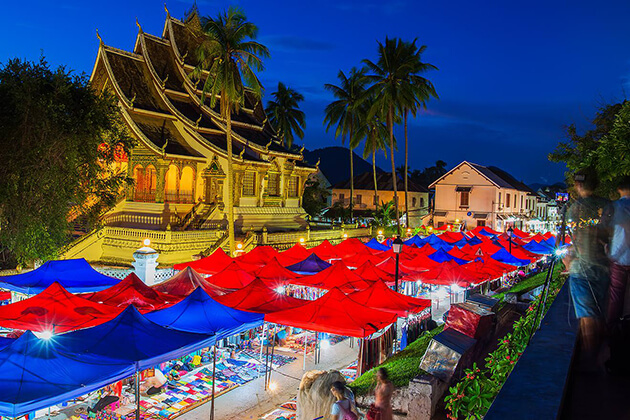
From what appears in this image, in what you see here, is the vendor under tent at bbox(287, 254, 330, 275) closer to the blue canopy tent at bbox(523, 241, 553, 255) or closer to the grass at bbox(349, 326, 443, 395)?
the grass at bbox(349, 326, 443, 395)

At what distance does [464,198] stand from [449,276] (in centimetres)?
4210

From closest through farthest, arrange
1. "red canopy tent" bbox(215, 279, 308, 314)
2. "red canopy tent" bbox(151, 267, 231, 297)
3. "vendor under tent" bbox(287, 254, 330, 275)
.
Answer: "red canopy tent" bbox(215, 279, 308, 314), "red canopy tent" bbox(151, 267, 231, 297), "vendor under tent" bbox(287, 254, 330, 275)

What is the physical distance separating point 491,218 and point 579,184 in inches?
2122

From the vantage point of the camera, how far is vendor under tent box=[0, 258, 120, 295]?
47.4 feet

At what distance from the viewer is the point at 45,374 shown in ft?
24.2

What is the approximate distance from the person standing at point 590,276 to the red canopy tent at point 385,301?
8120 millimetres

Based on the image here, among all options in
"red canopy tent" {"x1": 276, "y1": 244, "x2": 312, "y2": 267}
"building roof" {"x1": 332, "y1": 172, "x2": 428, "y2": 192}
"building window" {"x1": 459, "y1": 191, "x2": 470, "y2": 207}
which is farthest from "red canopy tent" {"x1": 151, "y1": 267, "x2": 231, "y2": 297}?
"building roof" {"x1": 332, "y1": 172, "x2": 428, "y2": 192}

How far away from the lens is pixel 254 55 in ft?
80.7

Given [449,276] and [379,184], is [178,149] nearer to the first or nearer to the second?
[449,276]

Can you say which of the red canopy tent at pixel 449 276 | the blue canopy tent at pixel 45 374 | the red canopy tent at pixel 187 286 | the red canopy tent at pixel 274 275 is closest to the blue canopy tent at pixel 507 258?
the red canopy tent at pixel 449 276

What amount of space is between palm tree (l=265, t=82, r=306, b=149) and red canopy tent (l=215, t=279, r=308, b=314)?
129 feet

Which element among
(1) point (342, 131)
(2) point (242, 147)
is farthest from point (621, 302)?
(1) point (342, 131)

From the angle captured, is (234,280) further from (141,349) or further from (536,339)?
(536,339)

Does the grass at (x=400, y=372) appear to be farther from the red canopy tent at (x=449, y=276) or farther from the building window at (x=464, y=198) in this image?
the building window at (x=464, y=198)
